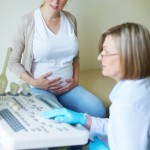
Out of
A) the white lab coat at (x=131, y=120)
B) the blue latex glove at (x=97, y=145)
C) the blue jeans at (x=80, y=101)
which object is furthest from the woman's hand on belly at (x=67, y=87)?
the white lab coat at (x=131, y=120)

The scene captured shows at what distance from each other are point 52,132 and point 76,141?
0.30 feet

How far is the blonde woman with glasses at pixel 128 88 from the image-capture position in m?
0.98

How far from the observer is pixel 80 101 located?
1692mm

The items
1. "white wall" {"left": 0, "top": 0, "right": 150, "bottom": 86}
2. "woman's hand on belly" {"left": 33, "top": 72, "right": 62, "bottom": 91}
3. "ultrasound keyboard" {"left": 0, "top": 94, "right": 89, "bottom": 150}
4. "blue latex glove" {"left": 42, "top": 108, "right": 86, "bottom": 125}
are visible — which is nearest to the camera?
"ultrasound keyboard" {"left": 0, "top": 94, "right": 89, "bottom": 150}

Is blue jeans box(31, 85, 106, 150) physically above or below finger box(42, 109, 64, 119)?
below

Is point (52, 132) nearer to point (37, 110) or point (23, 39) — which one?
point (37, 110)

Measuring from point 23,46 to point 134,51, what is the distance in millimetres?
859

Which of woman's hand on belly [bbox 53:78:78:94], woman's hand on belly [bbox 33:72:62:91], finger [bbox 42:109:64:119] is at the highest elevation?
finger [bbox 42:109:64:119]

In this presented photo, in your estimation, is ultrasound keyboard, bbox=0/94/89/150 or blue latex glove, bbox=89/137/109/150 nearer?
ultrasound keyboard, bbox=0/94/89/150

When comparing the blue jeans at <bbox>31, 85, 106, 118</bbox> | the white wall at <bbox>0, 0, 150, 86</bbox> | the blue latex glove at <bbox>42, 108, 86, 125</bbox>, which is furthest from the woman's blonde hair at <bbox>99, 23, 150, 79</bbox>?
the white wall at <bbox>0, 0, 150, 86</bbox>

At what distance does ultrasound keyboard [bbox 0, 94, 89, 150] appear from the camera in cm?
93

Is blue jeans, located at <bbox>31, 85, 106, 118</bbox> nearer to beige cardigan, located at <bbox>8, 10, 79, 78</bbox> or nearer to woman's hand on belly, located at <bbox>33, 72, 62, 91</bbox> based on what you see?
woman's hand on belly, located at <bbox>33, 72, 62, 91</bbox>

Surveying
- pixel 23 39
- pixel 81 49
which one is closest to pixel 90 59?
pixel 81 49

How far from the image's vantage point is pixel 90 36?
2285 millimetres
